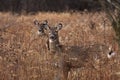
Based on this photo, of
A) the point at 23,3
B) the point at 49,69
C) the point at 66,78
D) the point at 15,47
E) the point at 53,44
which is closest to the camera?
the point at 66,78

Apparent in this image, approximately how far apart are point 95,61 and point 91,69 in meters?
0.41

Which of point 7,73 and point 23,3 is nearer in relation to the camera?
point 7,73

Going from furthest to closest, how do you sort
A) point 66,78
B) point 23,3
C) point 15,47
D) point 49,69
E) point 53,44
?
point 23,3, point 53,44, point 15,47, point 49,69, point 66,78

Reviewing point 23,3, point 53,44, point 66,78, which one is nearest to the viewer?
point 66,78

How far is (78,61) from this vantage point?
657cm

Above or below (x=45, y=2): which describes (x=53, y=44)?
below

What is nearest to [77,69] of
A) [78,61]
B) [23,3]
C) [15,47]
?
[78,61]

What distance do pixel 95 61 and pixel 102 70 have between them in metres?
0.43

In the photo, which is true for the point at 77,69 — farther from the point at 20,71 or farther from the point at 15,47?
the point at 15,47

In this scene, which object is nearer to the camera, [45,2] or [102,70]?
[102,70]

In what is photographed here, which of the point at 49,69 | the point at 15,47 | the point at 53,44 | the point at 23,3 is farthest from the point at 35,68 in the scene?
the point at 23,3

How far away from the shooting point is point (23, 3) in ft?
102

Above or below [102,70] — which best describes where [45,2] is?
above

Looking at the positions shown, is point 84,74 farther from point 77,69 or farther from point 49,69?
point 49,69
